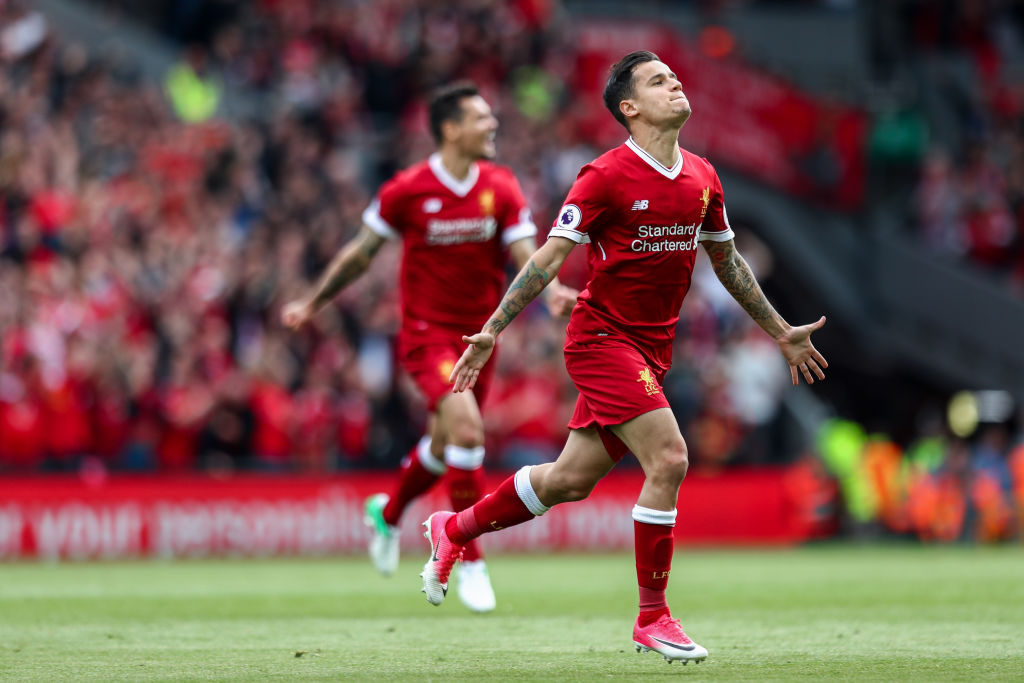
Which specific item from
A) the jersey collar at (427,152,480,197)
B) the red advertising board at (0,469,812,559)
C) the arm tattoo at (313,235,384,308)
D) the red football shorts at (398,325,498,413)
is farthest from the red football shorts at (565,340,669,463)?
the red advertising board at (0,469,812,559)

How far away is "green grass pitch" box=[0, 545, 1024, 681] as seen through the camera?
689 centimetres

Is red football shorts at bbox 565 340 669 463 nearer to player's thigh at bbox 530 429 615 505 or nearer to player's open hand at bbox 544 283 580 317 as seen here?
player's thigh at bbox 530 429 615 505

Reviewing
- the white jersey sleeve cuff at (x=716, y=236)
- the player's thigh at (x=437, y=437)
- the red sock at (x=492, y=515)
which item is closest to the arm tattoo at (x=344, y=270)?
the player's thigh at (x=437, y=437)

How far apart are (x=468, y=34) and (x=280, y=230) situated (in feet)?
19.4

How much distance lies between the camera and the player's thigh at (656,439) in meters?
7.08

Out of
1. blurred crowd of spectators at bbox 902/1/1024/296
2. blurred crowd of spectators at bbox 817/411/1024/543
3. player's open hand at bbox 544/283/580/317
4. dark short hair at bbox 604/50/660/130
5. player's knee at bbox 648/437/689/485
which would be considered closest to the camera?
player's knee at bbox 648/437/689/485

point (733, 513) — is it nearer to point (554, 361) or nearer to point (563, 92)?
point (554, 361)

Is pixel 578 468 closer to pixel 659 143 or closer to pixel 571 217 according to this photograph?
pixel 571 217

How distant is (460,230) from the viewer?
33.6 ft

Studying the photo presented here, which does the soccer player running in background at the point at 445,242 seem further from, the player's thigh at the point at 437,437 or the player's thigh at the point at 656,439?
the player's thigh at the point at 656,439

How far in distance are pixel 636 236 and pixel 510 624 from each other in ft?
9.20

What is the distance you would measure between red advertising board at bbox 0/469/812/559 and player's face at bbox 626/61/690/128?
10.9 meters

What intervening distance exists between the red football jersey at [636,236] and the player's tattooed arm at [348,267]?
10.4ft

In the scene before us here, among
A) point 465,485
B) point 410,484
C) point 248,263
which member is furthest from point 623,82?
point 248,263
